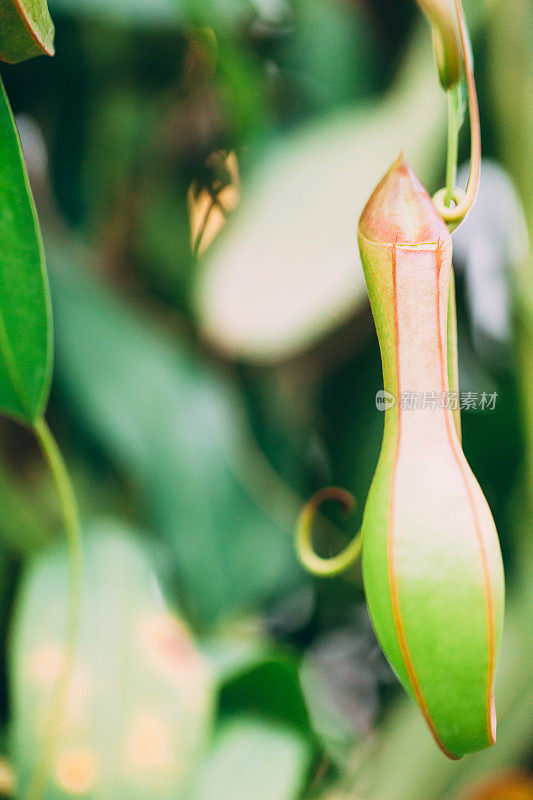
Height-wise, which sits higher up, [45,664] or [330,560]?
[330,560]

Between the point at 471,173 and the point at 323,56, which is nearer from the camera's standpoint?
the point at 471,173

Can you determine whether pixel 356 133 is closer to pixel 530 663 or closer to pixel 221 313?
pixel 221 313

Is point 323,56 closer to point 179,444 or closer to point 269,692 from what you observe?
point 179,444

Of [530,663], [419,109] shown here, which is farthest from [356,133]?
[530,663]

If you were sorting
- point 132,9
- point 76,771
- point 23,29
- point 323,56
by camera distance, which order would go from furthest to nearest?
point 323,56
point 132,9
point 76,771
point 23,29

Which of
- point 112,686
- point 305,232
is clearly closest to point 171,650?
point 112,686

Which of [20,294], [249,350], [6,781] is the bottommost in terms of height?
[6,781]

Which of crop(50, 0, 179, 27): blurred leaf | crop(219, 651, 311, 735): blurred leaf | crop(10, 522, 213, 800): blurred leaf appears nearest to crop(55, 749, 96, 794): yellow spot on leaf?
crop(10, 522, 213, 800): blurred leaf
